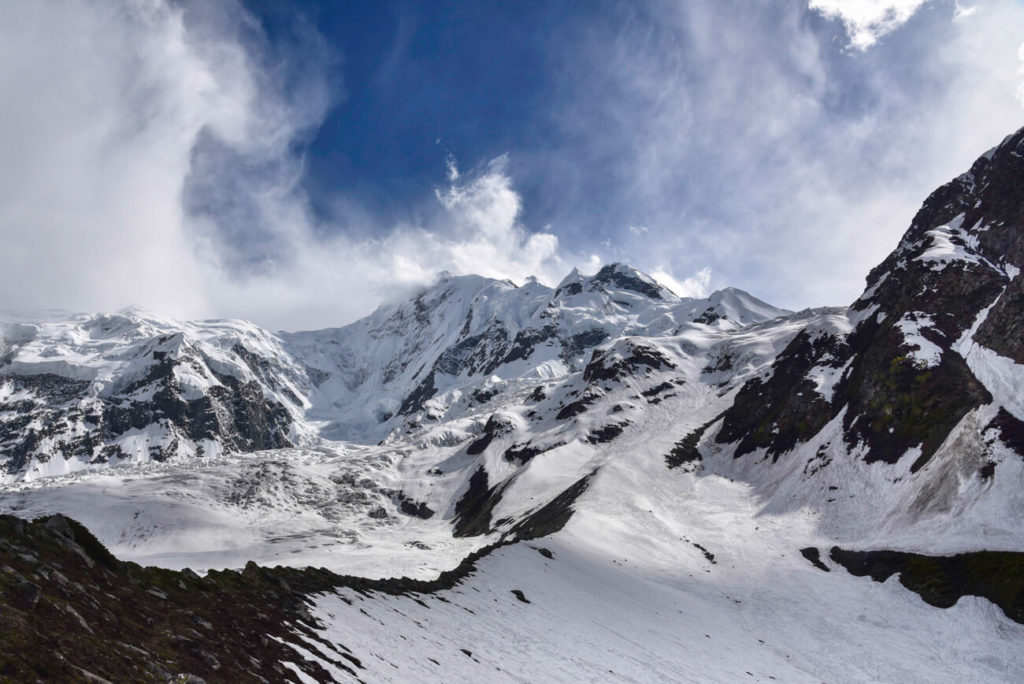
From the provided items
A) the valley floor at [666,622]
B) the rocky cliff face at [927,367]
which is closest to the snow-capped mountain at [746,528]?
the valley floor at [666,622]

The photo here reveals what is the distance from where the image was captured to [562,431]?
167250 millimetres

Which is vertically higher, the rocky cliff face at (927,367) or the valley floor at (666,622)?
the rocky cliff face at (927,367)

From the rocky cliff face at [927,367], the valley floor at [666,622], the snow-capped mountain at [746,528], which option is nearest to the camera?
the valley floor at [666,622]

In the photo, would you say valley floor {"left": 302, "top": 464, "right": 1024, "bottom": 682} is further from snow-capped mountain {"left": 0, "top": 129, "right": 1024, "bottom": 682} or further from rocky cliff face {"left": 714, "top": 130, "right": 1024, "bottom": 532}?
rocky cliff face {"left": 714, "top": 130, "right": 1024, "bottom": 532}

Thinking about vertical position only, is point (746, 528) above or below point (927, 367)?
below

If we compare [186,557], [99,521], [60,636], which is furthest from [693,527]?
[99,521]

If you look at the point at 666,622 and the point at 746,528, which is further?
the point at 746,528

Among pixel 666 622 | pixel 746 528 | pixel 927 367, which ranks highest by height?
pixel 927 367

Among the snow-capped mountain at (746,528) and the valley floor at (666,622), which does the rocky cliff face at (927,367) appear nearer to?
the snow-capped mountain at (746,528)

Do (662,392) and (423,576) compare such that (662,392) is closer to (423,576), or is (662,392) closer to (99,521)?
(423,576)

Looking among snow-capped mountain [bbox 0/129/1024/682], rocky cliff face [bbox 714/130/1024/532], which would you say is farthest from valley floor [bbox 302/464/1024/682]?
rocky cliff face [bbox 714/130/1024/532]

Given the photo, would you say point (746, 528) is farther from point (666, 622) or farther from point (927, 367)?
point (666, 622)

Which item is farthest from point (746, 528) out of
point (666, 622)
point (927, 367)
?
point (666, 622)

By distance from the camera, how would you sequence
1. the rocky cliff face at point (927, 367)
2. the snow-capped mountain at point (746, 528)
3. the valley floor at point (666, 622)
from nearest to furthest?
the valley floor at point (666, 622) → the snow-capped mountain at point (746, 528) → the rocky cliff face at point (927, 367)
